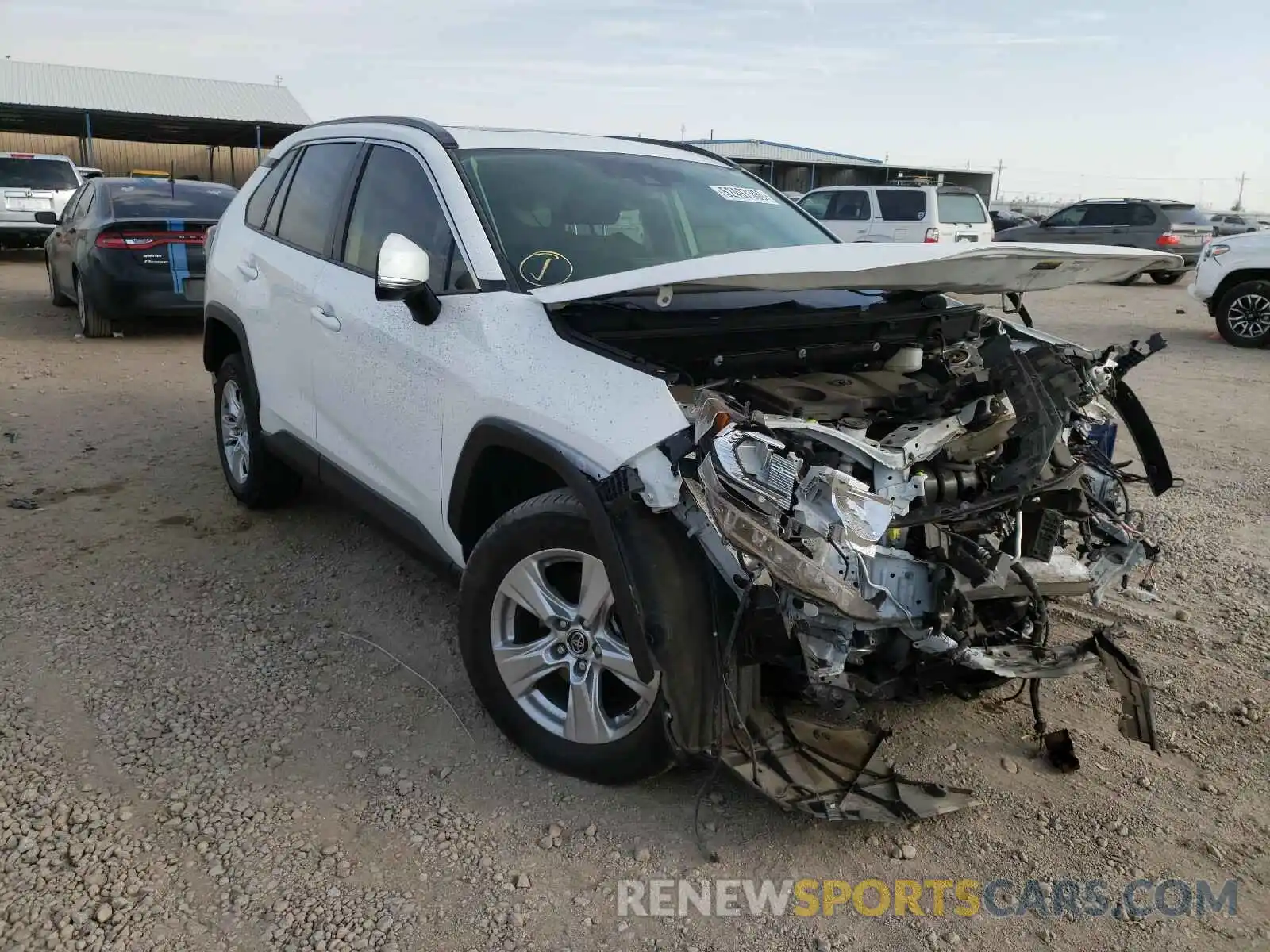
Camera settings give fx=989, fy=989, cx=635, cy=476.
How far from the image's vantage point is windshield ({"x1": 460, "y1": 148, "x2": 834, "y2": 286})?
342cm

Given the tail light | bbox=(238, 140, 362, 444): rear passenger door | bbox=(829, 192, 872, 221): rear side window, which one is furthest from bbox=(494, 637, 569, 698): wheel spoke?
bbox=(829, 192, 872, 221): rear side window

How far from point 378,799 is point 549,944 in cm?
78


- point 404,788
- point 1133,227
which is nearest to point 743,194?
point 404,788

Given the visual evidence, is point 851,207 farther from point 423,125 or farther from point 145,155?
point 145,155

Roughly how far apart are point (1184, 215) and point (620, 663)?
20053 mm

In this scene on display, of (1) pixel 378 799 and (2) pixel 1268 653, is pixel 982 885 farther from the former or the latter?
(2) pixel 1268 653

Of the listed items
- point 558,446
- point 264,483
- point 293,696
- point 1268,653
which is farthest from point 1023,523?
point 264,483

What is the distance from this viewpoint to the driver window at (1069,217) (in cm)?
1989

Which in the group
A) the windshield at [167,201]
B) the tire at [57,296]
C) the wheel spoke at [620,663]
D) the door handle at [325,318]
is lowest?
the tire at [57,296]

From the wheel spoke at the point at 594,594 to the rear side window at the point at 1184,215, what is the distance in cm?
1950

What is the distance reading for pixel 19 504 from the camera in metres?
5.31

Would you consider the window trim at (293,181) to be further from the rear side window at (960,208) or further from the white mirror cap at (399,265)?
the rear side window at (960,208)

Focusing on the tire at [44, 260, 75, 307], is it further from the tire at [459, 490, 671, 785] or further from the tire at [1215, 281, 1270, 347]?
the tire at [1215, 281, 1270, 347]

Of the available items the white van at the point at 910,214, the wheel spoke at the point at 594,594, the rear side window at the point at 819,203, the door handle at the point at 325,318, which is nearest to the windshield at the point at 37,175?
the white van at the point at 910,214
